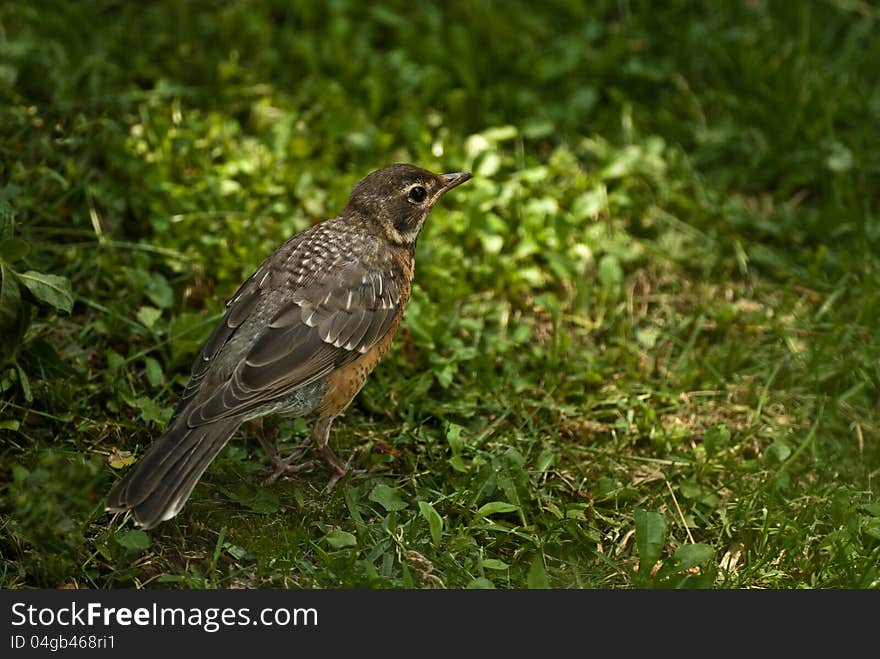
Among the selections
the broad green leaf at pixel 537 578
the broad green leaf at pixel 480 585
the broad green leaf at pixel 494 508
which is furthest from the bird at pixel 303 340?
the broad green leaf at pixel 537 578

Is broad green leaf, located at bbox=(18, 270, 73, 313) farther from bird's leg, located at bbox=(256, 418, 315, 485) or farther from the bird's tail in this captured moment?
bird's leg, located at bbox=(256, 418, 315, 485)

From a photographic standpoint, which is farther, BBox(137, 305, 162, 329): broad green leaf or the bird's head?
BBox(137, 305, 162, 329): broad green leaf

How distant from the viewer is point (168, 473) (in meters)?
4.86

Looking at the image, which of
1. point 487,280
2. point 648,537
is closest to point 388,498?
point 648,537

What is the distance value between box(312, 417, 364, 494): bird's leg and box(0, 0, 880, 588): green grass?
0.10 meters

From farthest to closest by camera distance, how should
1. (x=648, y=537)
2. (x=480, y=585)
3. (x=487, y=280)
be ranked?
1. (x=487, y=280)
2. (x=648, y=537)
3. (x=480, y=585)

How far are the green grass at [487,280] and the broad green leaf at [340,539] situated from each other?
0.04 feet

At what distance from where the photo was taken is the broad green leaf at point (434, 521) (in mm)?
5199

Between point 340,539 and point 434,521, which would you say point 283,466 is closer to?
point 340,539

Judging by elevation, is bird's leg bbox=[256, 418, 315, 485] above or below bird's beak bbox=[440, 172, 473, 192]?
below

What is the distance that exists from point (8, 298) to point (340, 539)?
→ 1.81 metres

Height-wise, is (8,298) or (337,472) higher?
(8,298)

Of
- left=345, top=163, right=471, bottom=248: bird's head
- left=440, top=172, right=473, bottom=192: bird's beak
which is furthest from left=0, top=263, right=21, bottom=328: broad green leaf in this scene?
left=440, top=172, right=473, bottom=192: bird's beak

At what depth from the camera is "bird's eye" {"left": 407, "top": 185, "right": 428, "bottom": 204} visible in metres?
6.08
